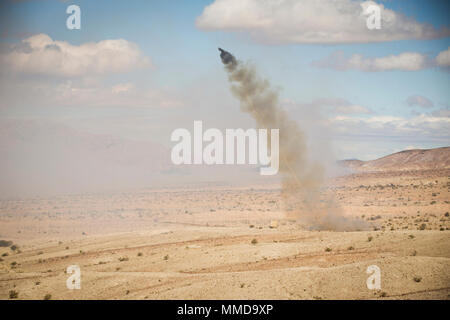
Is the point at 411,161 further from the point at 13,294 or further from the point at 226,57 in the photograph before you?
the point at 13,294

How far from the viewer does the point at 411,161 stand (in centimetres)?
14675

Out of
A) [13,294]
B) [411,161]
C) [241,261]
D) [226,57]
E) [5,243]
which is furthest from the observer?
[411,161]

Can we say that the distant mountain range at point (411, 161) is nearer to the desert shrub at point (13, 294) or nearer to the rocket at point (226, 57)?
the rocket at point (226, 57)

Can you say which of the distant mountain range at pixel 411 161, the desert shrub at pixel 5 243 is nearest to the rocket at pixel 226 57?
the desert shrub at pixel 5 243

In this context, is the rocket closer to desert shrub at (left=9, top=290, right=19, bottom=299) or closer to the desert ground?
the desert ground

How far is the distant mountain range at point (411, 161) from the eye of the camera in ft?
441

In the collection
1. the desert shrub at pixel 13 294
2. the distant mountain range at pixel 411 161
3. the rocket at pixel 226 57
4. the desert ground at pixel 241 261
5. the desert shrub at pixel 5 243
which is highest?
the rocket at pixel 226 57

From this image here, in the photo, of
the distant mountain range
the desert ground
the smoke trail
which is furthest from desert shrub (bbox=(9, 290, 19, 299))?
the distant mountain range

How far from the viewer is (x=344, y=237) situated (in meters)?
40.0

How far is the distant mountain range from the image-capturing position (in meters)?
134

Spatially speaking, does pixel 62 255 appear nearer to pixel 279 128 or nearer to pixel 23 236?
pixel 279 128

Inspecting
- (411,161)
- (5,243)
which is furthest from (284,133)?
(411,161)
